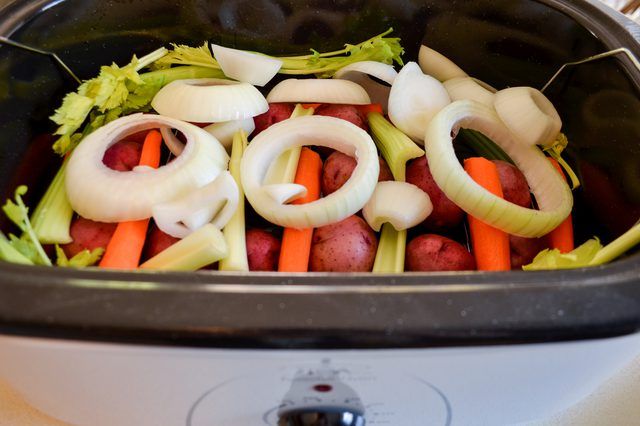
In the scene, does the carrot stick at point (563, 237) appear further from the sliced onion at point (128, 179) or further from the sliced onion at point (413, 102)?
the sliced onion at point (128, 179)

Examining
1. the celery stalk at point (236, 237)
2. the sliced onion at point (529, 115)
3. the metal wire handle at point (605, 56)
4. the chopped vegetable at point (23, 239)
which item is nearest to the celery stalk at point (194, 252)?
the celery stalk at point (236, 237)

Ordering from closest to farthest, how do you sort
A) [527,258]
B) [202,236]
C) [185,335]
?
[185,335]
[202,236]
[527,258]

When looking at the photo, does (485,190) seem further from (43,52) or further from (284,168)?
(43,52)

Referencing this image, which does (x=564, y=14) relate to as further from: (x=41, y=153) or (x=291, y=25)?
(x=41, y=153)

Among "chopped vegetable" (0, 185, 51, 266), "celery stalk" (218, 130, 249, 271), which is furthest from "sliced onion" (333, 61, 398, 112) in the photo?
"chopped vegetable" (0, 185, 51, 266)

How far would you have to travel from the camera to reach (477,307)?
621mm

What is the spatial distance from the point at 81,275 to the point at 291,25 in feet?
2.64

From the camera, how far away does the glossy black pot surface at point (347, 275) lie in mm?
606

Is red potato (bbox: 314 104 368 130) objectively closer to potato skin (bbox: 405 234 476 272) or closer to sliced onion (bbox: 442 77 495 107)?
sliced onion (bbox: 442 77 495 107)

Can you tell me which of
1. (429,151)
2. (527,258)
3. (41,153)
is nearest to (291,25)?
(429,151)

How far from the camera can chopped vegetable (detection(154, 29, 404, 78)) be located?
122 centimetres

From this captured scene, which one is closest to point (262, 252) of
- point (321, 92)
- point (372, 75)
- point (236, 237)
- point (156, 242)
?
point (236, 237)

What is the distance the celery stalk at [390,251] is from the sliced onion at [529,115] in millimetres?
315

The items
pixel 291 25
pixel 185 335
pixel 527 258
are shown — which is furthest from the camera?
pixel 291 25
